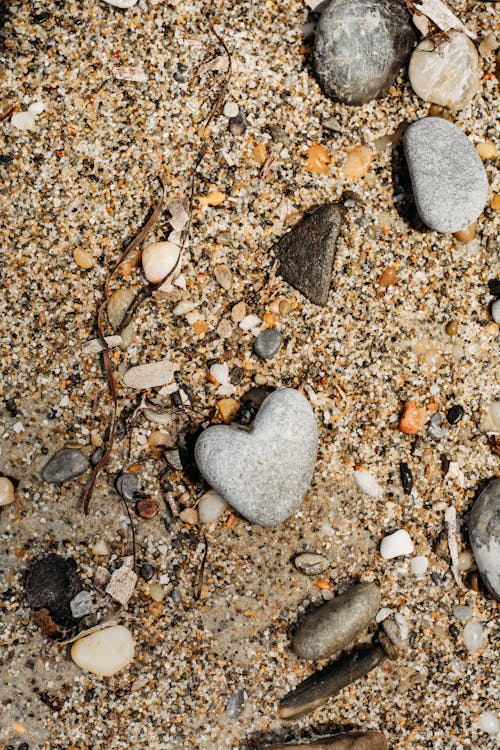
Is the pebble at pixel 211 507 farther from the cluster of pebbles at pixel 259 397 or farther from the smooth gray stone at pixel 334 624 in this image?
the smooth gray stone at pixel 334 624

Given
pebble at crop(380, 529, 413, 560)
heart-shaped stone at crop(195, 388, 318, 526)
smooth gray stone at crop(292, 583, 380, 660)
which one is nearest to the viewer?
heart-shaped stone at crop(195, 388, 318, 526)

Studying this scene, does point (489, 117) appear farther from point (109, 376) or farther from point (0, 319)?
point (0, 319)

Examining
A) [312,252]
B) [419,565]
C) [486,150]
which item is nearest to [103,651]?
[419,565]

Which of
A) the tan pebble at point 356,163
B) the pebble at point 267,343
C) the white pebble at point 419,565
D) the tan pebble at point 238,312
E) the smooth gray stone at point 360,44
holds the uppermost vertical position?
the smooth gray stone at point 360,44

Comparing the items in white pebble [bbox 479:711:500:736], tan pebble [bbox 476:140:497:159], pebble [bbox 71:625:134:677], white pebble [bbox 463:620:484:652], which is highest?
tan pebble [bbox 476:140:497:159]

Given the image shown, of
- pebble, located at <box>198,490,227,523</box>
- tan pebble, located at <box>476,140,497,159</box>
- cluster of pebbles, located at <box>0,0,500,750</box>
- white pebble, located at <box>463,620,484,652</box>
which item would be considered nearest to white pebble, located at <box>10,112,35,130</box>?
cluster of pebbles, located at <box>0,0,500,750</box>

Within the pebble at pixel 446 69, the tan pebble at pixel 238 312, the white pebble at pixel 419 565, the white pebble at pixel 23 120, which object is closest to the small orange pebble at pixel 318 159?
the pebble at pixel 446 69

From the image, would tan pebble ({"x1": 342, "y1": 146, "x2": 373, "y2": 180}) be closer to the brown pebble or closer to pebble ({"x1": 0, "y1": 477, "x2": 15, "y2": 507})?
the brown pebble
